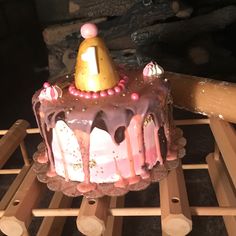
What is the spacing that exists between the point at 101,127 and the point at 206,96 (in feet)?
1.02

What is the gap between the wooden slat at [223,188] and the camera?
3.16 ft

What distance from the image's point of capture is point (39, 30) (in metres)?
2.00

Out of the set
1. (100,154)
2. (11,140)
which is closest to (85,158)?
(100,154)

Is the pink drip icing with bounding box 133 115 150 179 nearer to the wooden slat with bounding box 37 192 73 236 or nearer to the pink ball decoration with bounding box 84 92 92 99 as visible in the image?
the pink ball decoration with bounding box 84 92 92 99

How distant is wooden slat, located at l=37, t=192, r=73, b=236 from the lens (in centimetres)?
102

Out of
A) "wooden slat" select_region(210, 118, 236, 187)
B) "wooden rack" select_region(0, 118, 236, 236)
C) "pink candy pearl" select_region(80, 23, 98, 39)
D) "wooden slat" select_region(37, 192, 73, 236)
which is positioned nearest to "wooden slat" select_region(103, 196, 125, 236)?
"wooden slat" select_region(37, 192, 73, 236)

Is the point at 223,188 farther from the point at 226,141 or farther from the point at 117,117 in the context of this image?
the point at 117,117

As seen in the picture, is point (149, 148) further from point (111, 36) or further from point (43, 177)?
point (111, 36)

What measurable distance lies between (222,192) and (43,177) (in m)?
0.51

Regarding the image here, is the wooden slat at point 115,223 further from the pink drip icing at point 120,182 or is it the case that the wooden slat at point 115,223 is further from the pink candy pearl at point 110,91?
the pink candy pearl at point 110,91

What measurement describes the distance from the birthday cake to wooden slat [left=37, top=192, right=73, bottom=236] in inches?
12.8

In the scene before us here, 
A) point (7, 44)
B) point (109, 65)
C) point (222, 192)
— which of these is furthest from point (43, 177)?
point (7, 44)

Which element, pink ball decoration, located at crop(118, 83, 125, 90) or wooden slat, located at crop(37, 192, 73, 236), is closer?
pink ball decoration, located at crop(118, 83, 125, 90)

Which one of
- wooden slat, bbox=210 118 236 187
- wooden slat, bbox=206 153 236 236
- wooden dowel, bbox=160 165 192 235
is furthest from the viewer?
wooden slat, bbox=206 153 236 236
